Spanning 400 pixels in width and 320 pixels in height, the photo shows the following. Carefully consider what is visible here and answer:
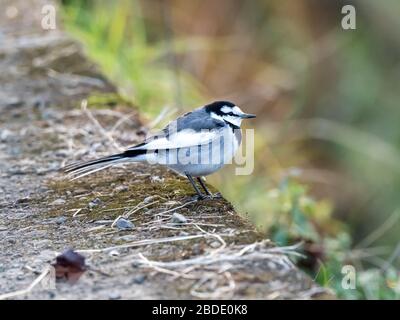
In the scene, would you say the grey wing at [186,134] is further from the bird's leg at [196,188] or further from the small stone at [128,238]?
the small stone at [128,238]

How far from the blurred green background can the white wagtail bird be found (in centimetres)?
120

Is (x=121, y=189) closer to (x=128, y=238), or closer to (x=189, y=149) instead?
(x=189, y=149)

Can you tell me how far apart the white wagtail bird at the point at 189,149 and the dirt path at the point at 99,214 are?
142 millimetres

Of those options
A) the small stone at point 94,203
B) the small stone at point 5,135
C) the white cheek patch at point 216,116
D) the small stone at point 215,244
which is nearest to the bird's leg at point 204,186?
the white cheek patch at point 216,116

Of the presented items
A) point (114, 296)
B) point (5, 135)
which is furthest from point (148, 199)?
point (5, 135)

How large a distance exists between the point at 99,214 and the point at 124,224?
9.6 inches

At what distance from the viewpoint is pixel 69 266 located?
304 cm

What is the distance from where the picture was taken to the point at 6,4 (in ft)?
25.2

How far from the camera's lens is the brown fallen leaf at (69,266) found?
119 inches

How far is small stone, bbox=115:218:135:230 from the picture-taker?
3526mm

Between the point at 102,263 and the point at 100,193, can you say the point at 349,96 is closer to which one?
the point at 100,193

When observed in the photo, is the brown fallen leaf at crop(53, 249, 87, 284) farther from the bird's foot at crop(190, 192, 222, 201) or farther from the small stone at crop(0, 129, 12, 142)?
the small stone at crop(0, 129, 12, 142)

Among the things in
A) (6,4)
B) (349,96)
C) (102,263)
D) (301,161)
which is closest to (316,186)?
(301,161)
